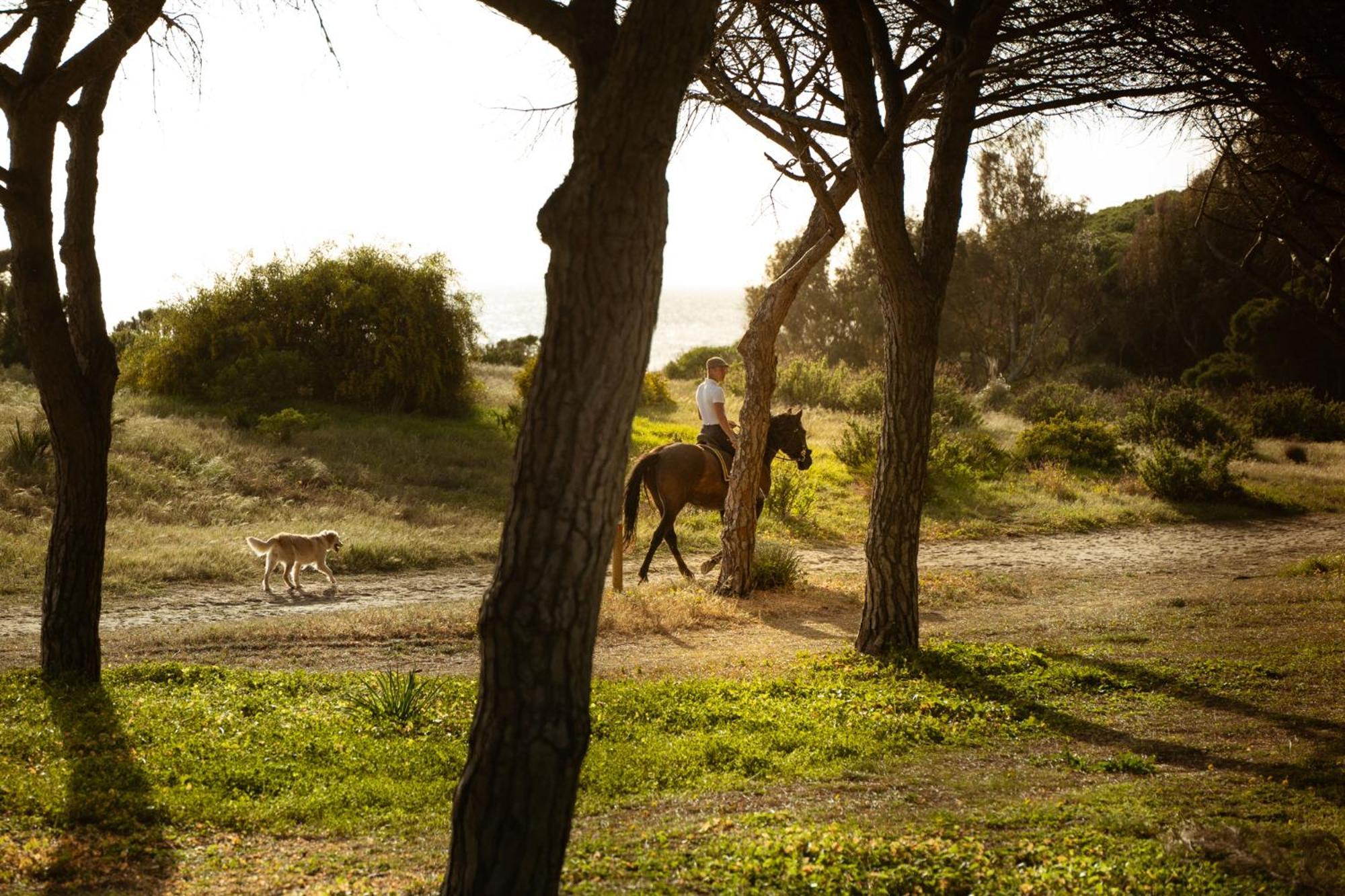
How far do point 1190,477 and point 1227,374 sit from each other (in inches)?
702

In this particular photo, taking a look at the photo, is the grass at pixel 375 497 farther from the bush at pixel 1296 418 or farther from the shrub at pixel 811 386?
the shrub at pixel 811 386

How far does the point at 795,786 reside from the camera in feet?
20.1

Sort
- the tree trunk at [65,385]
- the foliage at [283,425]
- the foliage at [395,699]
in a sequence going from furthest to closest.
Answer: the foliage at [283,425]
the tree trunk at [65,385]
the foliage at [395,699]

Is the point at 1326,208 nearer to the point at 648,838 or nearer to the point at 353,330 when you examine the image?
the point at 648,838

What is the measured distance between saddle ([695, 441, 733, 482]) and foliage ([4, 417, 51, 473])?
33.8ft

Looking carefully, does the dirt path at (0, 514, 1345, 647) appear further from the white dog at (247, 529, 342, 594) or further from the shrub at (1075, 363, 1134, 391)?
the shrub at (1075, 363, 1134, 391)

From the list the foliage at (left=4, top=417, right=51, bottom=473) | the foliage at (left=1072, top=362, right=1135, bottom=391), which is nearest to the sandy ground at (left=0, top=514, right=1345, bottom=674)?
the foliage at (left=4, top=417, right=51, bottom=473)

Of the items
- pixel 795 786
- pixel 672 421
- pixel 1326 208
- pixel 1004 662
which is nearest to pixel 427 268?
pixel 672 421

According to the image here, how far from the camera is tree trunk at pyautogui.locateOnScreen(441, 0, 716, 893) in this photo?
12.3ft

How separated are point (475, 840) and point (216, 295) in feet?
82.3

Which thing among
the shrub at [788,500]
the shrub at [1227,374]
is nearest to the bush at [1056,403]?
the shrub at [1227,374]

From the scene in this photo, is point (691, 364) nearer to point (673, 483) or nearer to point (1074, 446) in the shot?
point (1074, 446)

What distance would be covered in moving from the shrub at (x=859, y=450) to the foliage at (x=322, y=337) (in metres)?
9.13

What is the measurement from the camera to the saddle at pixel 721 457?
14.7 metres
